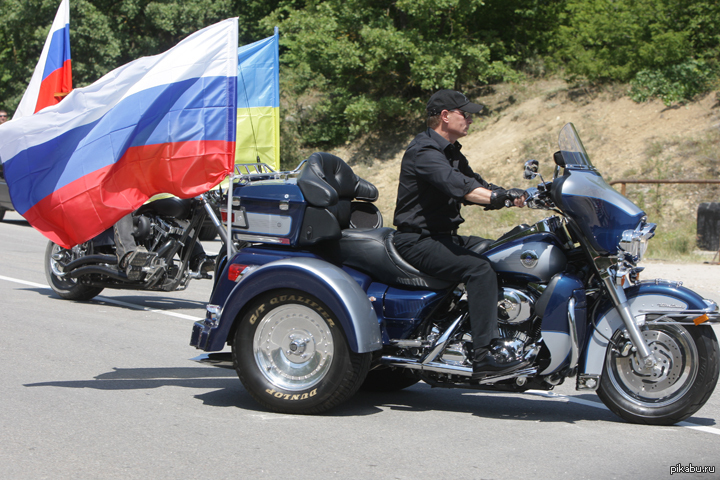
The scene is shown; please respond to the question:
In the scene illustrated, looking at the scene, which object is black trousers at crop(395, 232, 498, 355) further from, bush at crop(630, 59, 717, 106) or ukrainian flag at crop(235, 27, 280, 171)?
bush at crop(630, 59, 717, 106)

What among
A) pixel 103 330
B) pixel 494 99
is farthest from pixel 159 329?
pixel 494 99

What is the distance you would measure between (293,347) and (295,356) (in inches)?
2.9

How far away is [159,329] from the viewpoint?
7945mm

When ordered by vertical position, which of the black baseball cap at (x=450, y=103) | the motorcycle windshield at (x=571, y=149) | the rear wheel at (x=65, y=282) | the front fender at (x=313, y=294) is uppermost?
the black baseball cap at (x=450, y=103)

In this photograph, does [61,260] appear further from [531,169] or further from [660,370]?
[660,370]

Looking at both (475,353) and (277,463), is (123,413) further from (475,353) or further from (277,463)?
(475,353)

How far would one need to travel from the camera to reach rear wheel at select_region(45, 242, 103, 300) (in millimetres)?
9430

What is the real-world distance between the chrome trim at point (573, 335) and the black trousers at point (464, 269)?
0.43 meters

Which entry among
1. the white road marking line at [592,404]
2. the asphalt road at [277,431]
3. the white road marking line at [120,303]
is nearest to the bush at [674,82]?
the white road marking line at [120,303]

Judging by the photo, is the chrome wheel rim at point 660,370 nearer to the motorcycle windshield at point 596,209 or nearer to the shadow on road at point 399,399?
the shadow on road at point 399,399

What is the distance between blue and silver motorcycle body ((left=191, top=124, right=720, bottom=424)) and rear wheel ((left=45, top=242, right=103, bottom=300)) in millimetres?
4661

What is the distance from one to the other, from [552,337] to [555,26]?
2532cm

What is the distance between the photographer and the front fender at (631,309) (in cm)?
467

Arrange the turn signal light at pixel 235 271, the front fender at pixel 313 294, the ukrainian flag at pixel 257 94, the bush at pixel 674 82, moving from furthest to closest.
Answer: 1. the bush at pixel 674 82
2. the ukrainian flag at pixel 257 94
3. the turn signal light at pixel 235 271
4. the front fender at pixel 313 294
